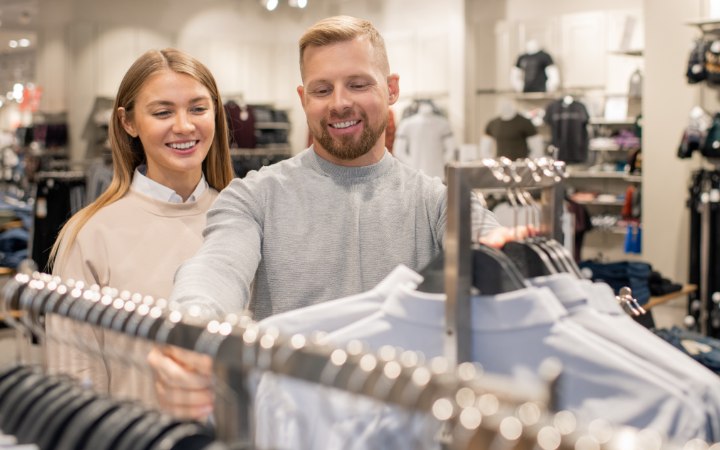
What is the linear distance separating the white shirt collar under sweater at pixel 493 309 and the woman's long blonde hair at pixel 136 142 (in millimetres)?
1323

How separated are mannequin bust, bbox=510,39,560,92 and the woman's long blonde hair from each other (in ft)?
23.8

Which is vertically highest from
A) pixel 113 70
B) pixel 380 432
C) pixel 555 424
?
pixel 113 70

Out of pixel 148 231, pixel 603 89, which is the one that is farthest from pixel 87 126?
pixel 148 231

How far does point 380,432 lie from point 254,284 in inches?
34.9

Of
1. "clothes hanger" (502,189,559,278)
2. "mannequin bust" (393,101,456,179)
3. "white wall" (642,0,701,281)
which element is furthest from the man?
"mannequin bust" (393,101,456,179)

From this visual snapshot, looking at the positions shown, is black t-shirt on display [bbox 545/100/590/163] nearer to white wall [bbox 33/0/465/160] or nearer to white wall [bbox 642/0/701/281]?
white wall [bbox 642/0/701/281]

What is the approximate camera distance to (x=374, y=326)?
131 cm

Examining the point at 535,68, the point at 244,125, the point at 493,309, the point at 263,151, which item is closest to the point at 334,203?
the point at 493,309

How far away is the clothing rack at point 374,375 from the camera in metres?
0.77

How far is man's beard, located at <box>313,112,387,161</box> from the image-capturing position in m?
1.91

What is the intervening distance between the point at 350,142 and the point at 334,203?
143mm

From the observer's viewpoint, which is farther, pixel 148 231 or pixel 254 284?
pixel 148 231

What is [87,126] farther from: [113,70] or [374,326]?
[374,326]

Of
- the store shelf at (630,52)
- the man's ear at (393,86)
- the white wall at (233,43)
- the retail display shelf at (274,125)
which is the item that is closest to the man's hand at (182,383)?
the man's ear at (393,86)
